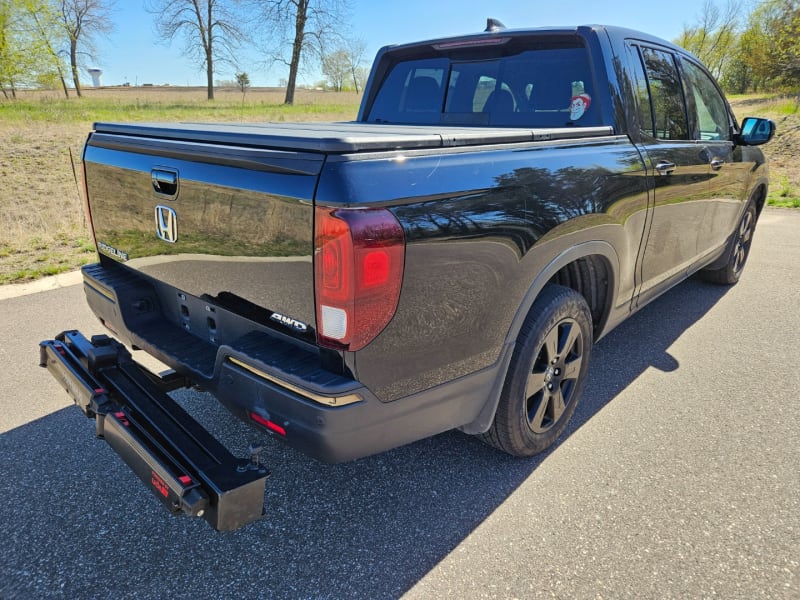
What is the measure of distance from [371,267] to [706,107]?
3544mm

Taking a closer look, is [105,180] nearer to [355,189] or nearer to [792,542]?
[355,189]

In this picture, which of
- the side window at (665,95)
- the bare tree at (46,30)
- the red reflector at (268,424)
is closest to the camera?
the red reflector at (268,424)

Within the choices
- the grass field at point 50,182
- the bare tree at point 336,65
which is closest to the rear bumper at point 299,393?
the grass field at point 50,182

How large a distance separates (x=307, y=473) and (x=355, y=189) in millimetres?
1515

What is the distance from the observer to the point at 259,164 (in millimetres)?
1748

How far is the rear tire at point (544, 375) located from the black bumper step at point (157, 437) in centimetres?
112

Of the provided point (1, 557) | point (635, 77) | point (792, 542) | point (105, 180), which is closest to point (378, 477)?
point (1, 557)

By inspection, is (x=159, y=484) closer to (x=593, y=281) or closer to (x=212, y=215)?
(x=212, y=215)

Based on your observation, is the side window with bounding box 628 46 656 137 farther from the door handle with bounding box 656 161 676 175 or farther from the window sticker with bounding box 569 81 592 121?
the window sticker with bounding box 569 81 592 121

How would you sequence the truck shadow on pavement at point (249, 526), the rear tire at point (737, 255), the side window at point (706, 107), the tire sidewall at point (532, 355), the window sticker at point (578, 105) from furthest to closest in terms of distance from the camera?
the rear tire at point (737, 255), the side window at point (706, 107), the window sticker at point (578, 105), the tire sidewall at point (532, 355), the truck shadow on pavement at point (249, 526)

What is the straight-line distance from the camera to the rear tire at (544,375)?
7.66 feet

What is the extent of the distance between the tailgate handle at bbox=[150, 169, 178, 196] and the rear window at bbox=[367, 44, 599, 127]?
6.48 ft

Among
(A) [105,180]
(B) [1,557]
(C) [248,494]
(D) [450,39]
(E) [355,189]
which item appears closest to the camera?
(E) [355,189]

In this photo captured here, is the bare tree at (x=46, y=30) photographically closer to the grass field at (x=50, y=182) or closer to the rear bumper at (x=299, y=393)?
the grass field at (x=50, y=182)
